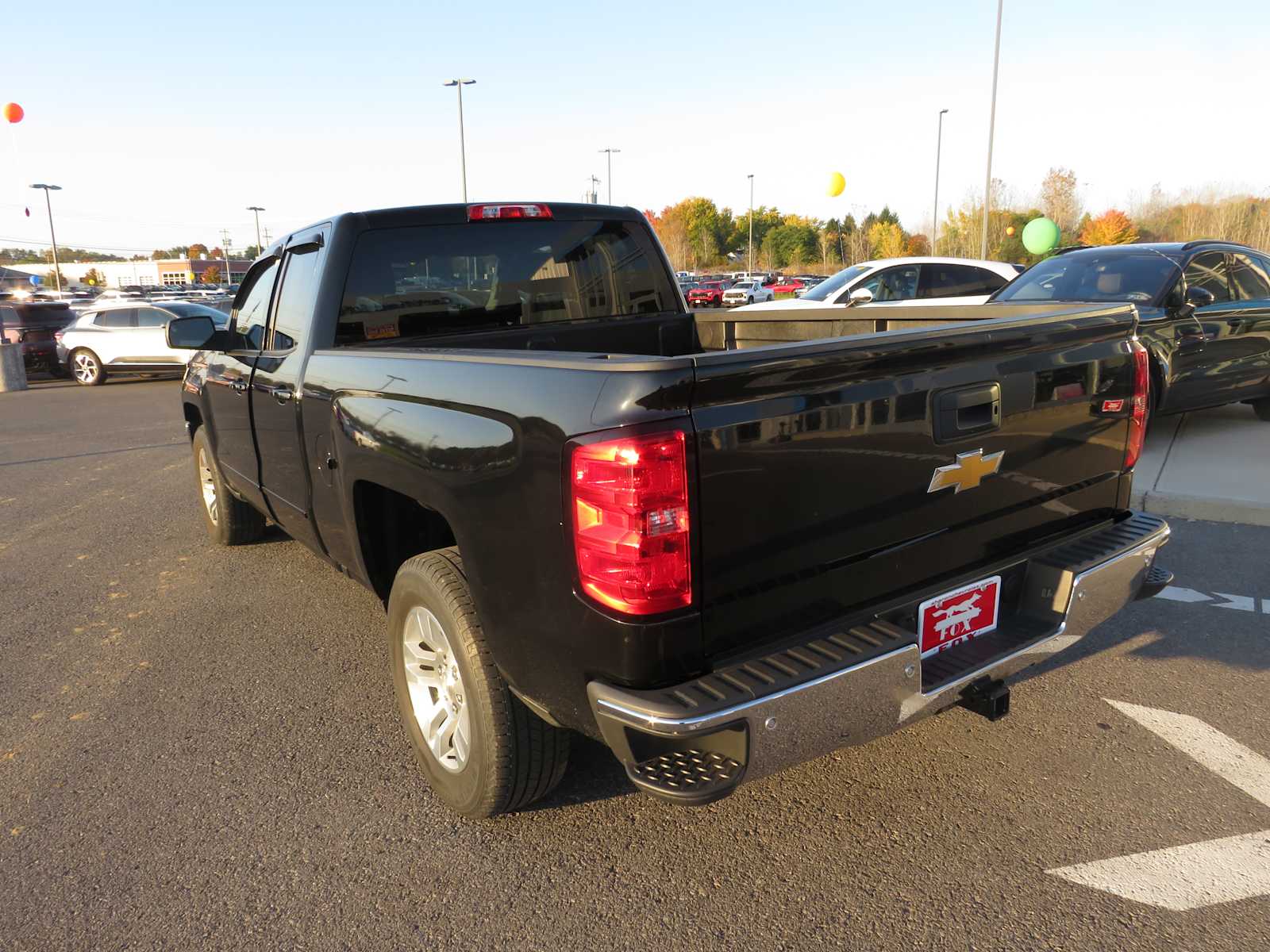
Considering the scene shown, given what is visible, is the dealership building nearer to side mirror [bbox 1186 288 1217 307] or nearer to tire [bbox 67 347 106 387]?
tire [bbox 67 347 106 387]

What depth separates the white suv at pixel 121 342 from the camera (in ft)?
59.7

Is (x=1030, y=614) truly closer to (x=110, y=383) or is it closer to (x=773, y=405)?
(x=773, y=405)

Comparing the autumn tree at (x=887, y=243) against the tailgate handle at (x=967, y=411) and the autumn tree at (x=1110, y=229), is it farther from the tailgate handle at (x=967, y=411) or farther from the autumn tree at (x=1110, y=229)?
the tailgate handle at (x=967, y=411)

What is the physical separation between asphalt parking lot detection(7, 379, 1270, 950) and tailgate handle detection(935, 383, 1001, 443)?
4.02 ft

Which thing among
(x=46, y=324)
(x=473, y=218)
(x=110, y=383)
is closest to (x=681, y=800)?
(x=473, y=218)

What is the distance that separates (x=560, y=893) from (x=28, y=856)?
168 cm

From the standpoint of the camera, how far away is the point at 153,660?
426cm

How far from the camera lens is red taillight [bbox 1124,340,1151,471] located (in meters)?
3.09

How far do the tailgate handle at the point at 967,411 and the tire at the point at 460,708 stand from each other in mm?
1420

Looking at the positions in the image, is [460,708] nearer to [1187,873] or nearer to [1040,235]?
[1187,873]

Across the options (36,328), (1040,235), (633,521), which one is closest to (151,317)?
(36,328)

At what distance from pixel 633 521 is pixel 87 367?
19.9 meters

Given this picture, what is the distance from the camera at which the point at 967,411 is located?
2.56 m

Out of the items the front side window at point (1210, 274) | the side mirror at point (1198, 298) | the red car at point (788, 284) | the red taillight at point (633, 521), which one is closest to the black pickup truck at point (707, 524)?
the red taillight at point (633, 521)
